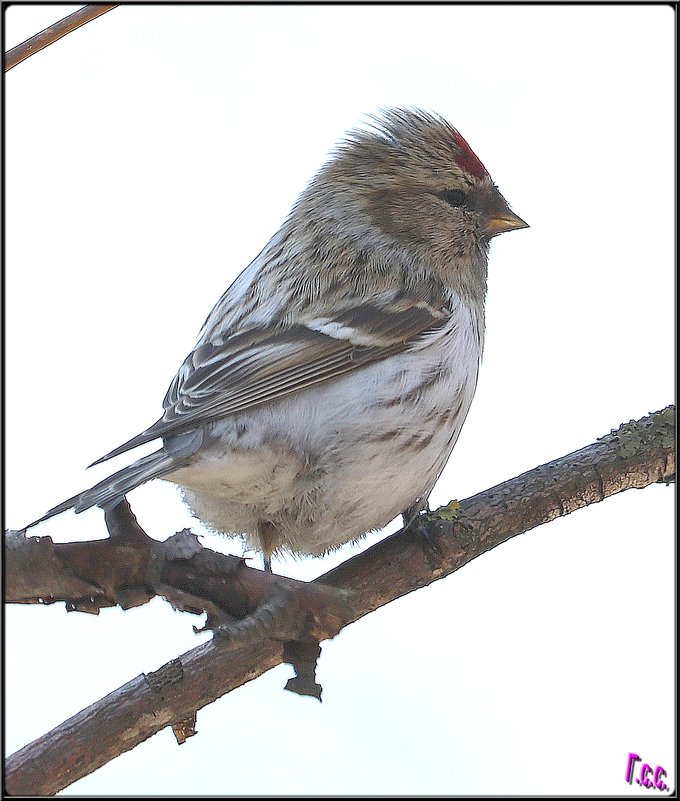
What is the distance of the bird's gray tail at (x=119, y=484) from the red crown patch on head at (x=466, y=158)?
0.97 metres

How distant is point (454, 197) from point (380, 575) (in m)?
0.85

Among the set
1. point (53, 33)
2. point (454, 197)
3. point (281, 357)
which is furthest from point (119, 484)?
point (454, 197)

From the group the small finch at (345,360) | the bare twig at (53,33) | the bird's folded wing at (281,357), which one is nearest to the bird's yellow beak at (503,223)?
the small finch at (345,360)

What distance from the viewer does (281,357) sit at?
1710 mm

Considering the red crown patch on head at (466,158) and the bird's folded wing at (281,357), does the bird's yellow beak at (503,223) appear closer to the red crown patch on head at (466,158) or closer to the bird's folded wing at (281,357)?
the red crown patch on head at (466,158)

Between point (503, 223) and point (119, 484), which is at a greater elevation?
point (503, 223)

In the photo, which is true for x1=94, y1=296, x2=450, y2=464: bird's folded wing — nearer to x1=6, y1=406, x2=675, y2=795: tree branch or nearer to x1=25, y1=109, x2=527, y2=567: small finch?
x1=25, y1=109, x2=527, y2=567: small finch

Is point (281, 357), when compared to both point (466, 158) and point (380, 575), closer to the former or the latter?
point (380, 575)

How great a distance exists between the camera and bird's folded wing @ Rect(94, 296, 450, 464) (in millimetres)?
1623

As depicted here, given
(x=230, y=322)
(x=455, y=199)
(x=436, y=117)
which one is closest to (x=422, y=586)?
(x=230, y=322)

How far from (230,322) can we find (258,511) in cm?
41

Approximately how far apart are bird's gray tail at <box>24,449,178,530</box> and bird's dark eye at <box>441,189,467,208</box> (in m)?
0.91

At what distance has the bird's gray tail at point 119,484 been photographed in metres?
1.26

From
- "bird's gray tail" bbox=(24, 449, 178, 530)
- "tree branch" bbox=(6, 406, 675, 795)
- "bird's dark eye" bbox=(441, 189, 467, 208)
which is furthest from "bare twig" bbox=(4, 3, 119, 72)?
"bird's dark eye" bbox=(441, 189, 467, 208)
